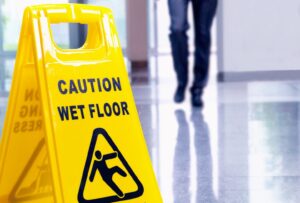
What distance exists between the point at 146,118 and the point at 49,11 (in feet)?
6.20

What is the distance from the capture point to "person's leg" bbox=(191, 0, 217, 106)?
12.4 feet

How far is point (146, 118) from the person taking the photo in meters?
3.55

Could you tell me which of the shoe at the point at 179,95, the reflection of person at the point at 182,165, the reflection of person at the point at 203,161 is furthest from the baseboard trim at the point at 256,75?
the reflection of person at the point at 182,165

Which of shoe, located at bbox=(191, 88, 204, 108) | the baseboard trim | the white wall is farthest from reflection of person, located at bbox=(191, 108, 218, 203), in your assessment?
the white wall

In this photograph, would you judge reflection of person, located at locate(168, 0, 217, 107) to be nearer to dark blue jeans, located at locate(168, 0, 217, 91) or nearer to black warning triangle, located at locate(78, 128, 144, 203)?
dark blue jeans, located at locate(168, 0, 217, 91)

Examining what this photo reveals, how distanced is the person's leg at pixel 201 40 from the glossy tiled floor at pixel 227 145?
13 cm

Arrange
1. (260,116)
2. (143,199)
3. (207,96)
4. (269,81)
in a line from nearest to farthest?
1. (143,199)
2. (260,116)
3. (207,96)
4. (269,81)

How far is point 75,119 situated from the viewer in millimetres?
1674

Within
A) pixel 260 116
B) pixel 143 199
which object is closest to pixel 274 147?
pixel 260 116

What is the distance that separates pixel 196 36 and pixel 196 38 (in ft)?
0.04

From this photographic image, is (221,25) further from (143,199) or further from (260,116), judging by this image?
(143,199)

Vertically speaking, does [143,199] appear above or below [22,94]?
below

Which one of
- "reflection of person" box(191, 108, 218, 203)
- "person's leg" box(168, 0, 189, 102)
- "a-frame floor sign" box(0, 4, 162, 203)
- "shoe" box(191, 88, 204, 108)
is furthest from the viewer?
"shoe" box(191, 88, 204, 108)

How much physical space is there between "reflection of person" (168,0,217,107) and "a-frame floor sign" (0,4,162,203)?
6.49ft
